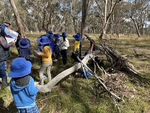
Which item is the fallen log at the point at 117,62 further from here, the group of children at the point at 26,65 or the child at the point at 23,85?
the child at the point at 23,85

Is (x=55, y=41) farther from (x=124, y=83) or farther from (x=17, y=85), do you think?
(x=17, y=85)

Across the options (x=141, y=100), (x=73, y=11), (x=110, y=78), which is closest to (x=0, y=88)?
(x=110, y=78)

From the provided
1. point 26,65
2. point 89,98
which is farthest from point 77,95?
point 26,65

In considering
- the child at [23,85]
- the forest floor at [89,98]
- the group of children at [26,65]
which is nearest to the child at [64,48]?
the group of children at [26,65]

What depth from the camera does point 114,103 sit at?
28.0 feet

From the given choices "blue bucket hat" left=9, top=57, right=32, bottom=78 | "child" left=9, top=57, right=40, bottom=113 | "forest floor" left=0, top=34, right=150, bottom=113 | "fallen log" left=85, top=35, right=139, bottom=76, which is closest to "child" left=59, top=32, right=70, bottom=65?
"forest floor" left=0, top=34, right=150, bottom=113

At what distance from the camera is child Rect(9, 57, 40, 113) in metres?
6.25

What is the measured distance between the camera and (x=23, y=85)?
6414 millimetres

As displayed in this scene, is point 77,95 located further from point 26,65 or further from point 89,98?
point 26,65

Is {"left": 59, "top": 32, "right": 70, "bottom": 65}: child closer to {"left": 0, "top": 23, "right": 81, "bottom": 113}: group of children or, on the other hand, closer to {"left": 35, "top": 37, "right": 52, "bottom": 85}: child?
{"left": 0, "top": 23, "right": 81, "bottom": 113}: group of children

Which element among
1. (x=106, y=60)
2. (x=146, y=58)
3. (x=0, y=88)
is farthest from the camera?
(x=146, y=58)

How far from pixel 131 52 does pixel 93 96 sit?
5.57 meters

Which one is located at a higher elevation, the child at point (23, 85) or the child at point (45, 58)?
the child at point (23, 85)

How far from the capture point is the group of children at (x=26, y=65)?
629 cm
